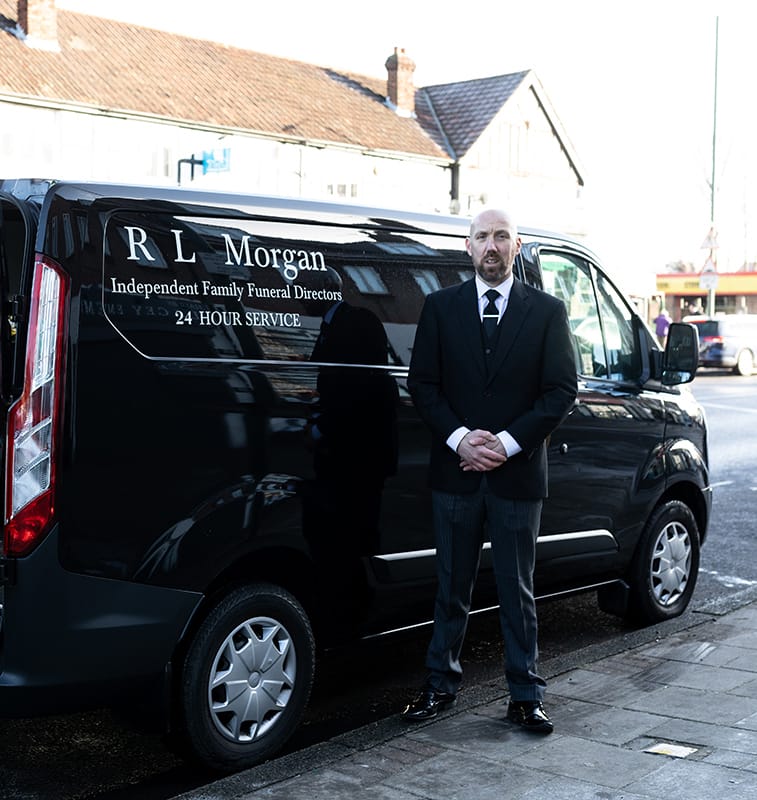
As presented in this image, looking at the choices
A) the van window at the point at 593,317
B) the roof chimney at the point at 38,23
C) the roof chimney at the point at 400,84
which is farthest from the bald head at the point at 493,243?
the roof chimney at the point at 400,84

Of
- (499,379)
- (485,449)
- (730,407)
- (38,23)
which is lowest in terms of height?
(730,407)

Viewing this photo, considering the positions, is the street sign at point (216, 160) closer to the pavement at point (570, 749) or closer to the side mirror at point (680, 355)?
the side mirror at point (680, 355)

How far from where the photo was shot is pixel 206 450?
4.10 metres

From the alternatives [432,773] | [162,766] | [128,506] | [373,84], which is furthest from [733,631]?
[373,84]

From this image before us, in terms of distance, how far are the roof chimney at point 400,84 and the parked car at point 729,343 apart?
16353 mm

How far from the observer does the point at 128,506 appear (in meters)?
3.92

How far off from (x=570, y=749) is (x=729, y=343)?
2922 centimetres

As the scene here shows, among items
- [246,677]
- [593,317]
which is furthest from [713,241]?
[246,677]

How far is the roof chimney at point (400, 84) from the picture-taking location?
44781mm

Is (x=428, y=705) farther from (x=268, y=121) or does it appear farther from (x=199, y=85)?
(x=199, y=85)

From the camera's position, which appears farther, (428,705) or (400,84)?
(400,84)

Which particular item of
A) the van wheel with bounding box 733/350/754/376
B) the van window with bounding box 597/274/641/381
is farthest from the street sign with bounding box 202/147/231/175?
the van window with bounding box 597/274/641/381

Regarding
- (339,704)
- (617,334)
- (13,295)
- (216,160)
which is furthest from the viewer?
(216,160)

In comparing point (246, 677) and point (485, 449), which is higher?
point (485, 449)
